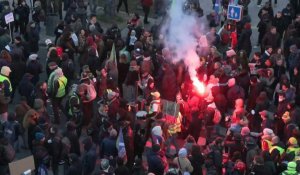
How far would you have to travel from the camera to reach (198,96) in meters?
18.2

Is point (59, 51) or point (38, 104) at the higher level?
point (59, 51)

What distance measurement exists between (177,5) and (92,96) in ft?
26.3

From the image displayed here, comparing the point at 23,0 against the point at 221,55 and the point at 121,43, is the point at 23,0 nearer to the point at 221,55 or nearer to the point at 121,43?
the point at 121,43

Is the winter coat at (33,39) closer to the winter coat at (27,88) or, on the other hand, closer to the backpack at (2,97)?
the winter coat at (27,88)

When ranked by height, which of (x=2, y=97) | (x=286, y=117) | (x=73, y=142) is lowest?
(x=73, y=142)

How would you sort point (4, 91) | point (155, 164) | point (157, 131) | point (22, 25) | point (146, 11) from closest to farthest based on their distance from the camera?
point (155, 164) < point (157, 131) < point (4, 91) < point (22, 25) < point (146, 11)

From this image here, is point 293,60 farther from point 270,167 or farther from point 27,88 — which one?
point 27,88

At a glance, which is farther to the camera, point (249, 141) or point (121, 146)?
point (121, 146)

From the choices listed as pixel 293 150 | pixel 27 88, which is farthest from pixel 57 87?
pixel 293 150

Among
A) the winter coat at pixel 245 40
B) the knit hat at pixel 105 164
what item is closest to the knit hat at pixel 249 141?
the knit hat at pixel 105 164

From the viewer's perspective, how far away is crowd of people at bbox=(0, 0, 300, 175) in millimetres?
15617

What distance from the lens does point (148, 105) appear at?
717 inches

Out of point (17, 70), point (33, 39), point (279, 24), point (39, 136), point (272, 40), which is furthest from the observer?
point (279, 24)

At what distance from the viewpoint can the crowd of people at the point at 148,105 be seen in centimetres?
1562
